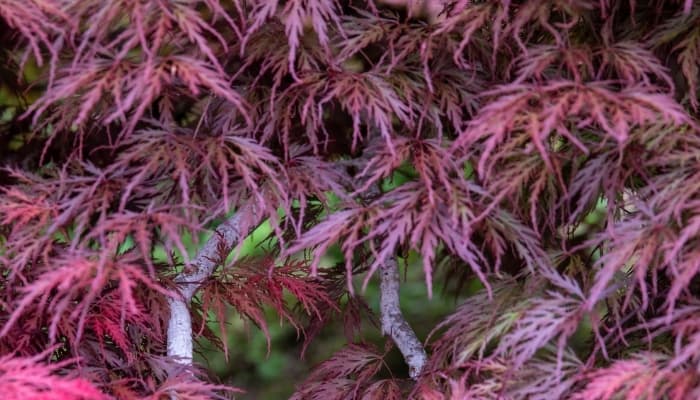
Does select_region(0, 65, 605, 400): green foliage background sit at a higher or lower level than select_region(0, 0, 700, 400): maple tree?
lower

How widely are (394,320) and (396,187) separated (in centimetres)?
33

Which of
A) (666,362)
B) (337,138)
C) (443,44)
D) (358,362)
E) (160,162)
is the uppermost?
(443,44)

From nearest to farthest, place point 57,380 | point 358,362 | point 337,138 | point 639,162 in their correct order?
point 57,380 < point 639,162 < point 358,362 < point 337,138

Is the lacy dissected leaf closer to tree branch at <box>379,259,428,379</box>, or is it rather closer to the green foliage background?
tree branch at <box>379,259,428,379</box>

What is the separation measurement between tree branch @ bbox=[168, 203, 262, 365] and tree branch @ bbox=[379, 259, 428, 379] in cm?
28

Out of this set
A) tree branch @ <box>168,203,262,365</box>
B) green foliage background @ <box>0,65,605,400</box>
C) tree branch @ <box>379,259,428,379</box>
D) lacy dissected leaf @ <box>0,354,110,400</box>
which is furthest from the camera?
green foliage background @ <box>0,65,605,400</box>

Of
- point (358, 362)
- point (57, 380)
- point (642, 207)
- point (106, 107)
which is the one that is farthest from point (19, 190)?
point (642, 207)

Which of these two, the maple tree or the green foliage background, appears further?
the green foliage background

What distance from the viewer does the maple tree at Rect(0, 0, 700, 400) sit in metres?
0.99

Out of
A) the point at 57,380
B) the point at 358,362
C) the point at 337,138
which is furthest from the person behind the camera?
the point at 337,138

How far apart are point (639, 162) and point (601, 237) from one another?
12cm

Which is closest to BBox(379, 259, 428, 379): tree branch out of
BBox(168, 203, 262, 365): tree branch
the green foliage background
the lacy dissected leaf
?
BBox(168, 203, 262, 365): tree branch

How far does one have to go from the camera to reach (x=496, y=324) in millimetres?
1144

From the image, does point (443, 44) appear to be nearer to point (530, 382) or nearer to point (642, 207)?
point (642, 207)
